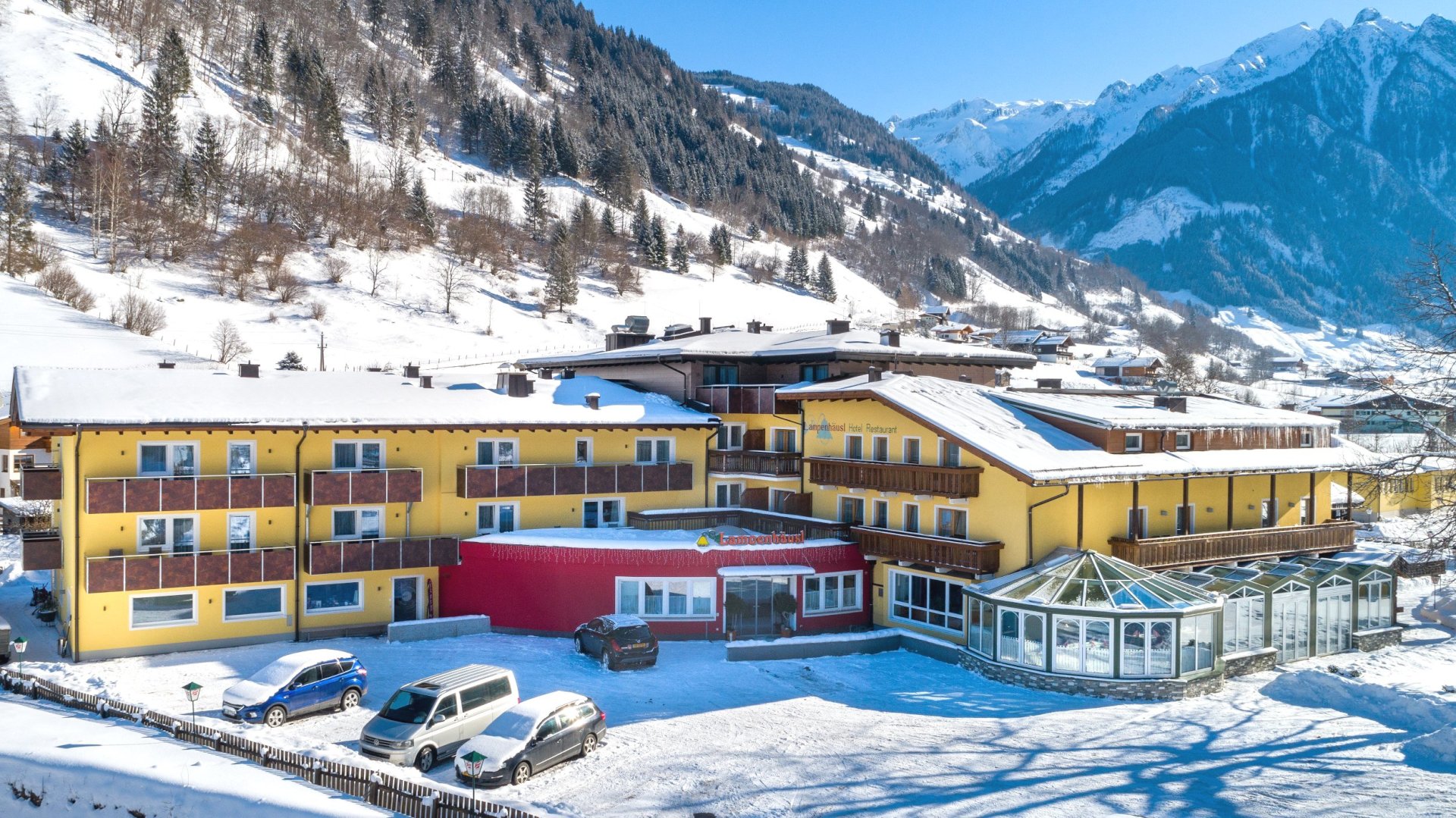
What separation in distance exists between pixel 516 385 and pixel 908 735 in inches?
840

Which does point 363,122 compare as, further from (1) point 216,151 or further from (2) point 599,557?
(2) point 599,557

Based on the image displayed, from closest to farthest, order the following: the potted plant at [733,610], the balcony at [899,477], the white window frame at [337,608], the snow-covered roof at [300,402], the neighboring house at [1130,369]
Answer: the snow-covered roof at [300,402] → the balcony at [899,477] → the white window frame at [337,608] → the potted plant at [733,610] → the neighboring house at [1130,369]

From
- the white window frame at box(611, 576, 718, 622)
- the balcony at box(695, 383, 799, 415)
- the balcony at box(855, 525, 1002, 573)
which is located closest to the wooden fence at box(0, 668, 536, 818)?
the white window frame at box(611, 576, 718, 622)

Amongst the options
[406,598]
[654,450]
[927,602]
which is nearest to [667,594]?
[654,450]

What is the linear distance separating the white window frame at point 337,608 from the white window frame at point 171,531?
3.60m

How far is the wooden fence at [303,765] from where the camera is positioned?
16.5 metres

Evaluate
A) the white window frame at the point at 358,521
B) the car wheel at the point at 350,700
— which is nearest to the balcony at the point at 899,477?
the white window frame at the point at 358,521

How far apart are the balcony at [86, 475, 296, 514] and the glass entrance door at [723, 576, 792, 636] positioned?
49.8 ft

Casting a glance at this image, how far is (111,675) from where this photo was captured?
27.4 m

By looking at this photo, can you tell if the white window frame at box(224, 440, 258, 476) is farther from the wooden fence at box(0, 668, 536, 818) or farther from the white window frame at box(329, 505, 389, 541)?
the wooden fence at box(0, 668, 536, 818)

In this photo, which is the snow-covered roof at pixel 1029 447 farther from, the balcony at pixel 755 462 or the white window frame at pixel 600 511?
the white window frame at pixel 600 511

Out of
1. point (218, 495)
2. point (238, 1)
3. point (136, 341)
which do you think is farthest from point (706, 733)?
point (238, 1)

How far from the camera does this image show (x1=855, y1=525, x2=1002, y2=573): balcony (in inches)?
1190

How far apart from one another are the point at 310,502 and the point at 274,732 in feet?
34.3
